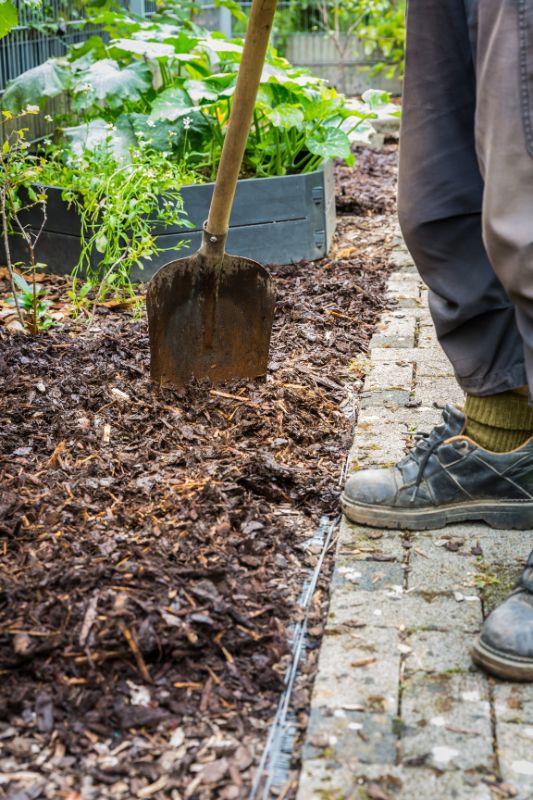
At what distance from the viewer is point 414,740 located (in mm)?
1601

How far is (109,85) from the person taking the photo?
479cm

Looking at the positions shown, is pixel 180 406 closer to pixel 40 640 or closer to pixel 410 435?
pixel 410 435

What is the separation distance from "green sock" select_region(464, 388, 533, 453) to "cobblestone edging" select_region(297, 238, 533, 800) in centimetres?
22

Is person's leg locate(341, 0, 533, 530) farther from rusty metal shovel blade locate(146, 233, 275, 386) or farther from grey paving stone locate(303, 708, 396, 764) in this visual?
rusty metal shovel blade locate(146, 233, 275, 386)

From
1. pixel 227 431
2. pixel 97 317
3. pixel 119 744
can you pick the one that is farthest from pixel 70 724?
pixel 97 317

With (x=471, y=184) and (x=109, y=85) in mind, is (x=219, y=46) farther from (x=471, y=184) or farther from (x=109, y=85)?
(x=471, y=184)

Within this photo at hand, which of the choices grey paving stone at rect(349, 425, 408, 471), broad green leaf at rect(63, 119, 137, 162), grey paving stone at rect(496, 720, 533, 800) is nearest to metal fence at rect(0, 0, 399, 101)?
broad green leaf at rect(63, 119, 137, 162)

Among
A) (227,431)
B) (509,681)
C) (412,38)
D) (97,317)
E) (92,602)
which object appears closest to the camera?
(509,681)

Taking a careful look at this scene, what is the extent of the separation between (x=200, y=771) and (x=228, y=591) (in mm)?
472

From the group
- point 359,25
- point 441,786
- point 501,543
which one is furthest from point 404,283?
point 359,25

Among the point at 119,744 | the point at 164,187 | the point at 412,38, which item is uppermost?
the point at 412,38

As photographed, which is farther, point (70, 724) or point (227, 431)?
point (227, 431)

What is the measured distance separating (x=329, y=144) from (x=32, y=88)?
1.53m

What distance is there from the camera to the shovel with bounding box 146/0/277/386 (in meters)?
2.98
